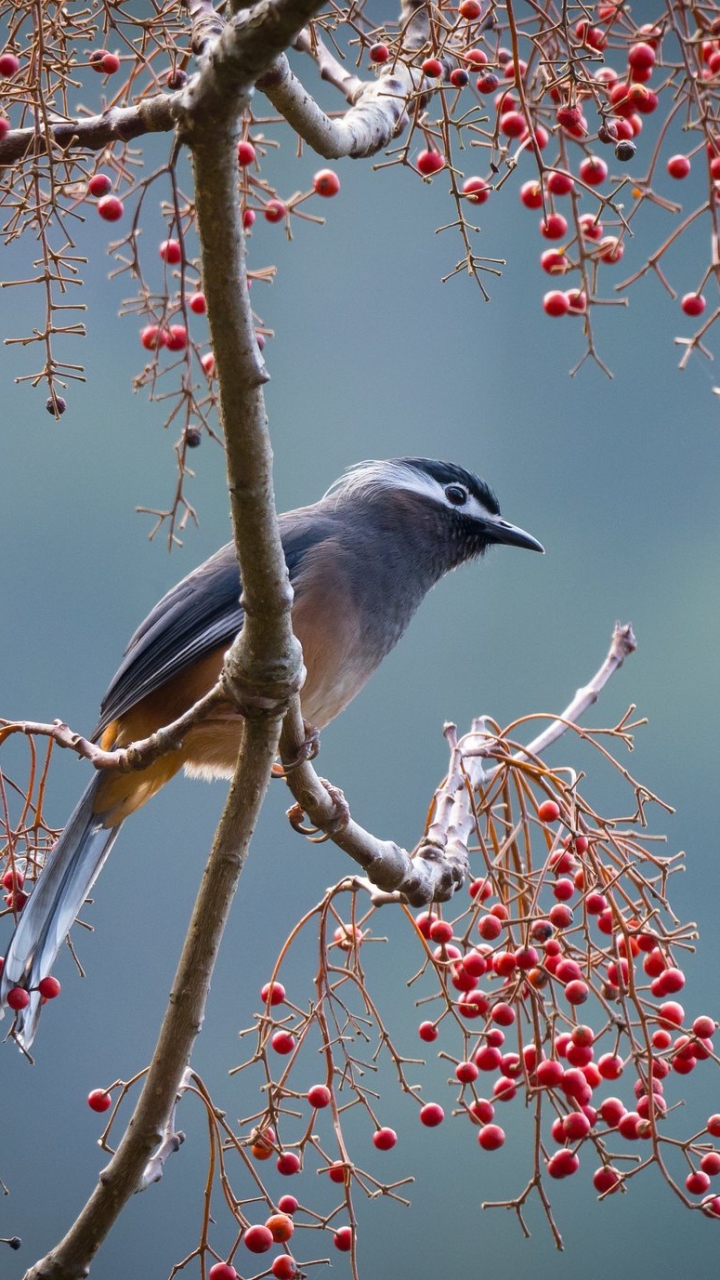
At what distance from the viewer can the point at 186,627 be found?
7.18ft

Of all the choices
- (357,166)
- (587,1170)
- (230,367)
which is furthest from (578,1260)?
(357,166)

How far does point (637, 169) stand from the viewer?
204 inches

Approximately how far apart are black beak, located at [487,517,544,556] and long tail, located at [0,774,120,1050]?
916mm

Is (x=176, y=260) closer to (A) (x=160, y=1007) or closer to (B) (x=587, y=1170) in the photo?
(A) (x=160, y=1007)

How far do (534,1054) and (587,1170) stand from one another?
3.55 m

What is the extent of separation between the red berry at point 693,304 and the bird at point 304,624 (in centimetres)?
65

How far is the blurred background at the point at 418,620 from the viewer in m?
4.24

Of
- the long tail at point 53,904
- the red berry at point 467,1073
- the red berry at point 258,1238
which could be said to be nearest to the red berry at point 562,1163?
the red berry at point 467,1073

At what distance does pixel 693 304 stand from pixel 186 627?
3.16ft

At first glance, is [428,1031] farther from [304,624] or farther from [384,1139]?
[304,624]

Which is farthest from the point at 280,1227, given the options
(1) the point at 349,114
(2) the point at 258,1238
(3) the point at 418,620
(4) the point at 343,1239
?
(3) the point at 418,620

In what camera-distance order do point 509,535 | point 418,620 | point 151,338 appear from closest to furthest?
point 151,338 → point 509,535 → point 418,620

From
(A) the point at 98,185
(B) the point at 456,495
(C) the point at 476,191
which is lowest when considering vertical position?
(C) the point at 476,191

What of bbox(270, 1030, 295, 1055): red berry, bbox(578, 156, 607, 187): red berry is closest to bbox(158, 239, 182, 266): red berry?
bbox(578, 156, 607, 187): red berry
